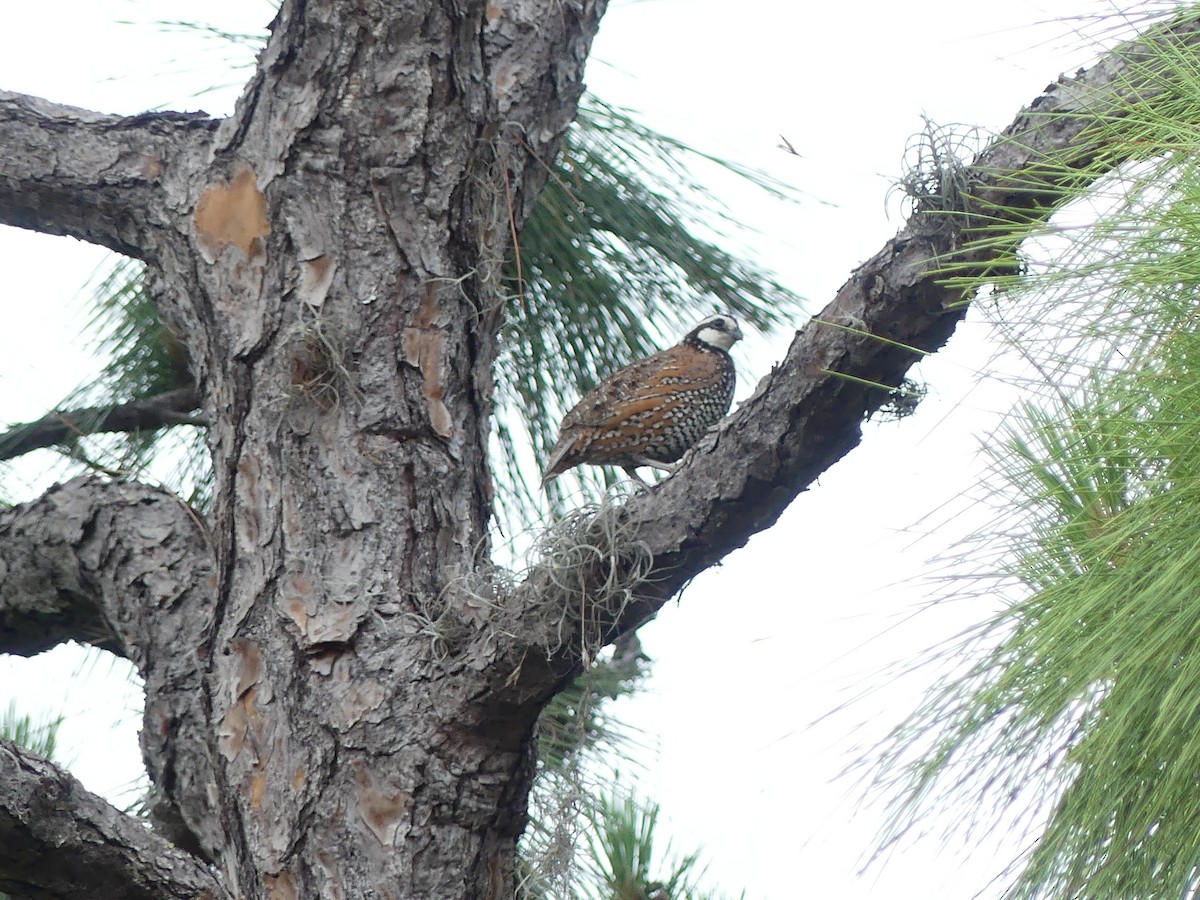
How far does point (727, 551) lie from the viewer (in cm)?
186

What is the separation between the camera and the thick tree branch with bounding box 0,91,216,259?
7.72 ft

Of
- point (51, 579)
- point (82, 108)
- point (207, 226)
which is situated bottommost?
point (51, 579)

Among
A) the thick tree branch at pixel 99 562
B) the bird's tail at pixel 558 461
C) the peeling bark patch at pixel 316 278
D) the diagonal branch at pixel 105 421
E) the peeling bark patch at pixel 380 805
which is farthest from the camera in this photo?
the bird's tail at pixel 558 461

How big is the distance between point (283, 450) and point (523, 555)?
1.40ft

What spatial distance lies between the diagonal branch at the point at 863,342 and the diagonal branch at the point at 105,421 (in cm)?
119

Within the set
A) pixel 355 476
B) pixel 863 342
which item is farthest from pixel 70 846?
pixel 863 342

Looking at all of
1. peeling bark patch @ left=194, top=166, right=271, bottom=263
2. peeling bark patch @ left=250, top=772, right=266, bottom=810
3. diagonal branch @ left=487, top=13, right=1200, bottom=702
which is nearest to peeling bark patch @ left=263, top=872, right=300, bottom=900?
peeling bark patch @ left=250, top=772, right=266, bottom=810

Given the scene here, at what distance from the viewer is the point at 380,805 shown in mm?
1987

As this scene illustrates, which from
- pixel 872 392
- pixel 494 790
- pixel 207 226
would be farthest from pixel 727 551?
pixel 207 226

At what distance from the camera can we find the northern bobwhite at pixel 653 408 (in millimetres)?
2918

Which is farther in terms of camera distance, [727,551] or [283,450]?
[283,450]

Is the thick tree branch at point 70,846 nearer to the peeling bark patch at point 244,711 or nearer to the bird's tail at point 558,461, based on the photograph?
the peeling bark patch at point 244,711

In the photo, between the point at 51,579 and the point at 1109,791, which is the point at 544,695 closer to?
the point at 1109,791

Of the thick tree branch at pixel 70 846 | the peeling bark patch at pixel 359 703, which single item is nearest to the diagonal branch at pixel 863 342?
the peeling bark patch at pixel 359 703
